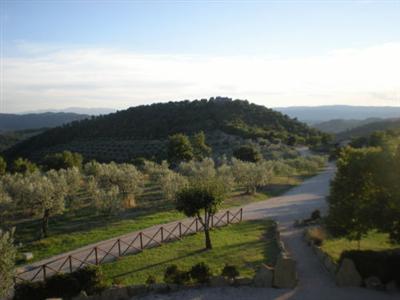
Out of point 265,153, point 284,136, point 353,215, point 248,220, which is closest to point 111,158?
point 265,153

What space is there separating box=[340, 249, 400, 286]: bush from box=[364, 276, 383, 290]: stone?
0.45 ft

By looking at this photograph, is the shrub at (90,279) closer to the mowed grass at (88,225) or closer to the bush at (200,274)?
the bush at (200,274)

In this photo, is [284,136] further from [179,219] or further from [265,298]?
[265,298]

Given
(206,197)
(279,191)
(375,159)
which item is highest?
(375,159)

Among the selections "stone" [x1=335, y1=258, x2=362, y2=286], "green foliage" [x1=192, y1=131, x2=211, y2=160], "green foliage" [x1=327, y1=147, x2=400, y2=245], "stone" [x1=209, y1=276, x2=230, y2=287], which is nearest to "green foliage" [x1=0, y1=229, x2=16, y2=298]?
"stone" [x1=209, y1=276, x2=230, y2=287]

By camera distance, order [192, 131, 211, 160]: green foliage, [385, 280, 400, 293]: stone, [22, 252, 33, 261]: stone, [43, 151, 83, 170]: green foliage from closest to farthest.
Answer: [385, 280, 400, 293]: stone < [22, 252, 33, 261]: stone < [43, 151, 83, 170]: green foliage < [192, 131, 211, 160]: green foliage

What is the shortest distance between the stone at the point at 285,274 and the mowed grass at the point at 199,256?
2566mm

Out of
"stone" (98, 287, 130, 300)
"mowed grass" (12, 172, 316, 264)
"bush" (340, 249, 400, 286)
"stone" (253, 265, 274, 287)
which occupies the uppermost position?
"bush" (340, 249, 400, 286)

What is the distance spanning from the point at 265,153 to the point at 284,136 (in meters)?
26.5

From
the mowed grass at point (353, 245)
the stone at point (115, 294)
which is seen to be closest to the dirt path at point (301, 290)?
the stone at point (115, 294)

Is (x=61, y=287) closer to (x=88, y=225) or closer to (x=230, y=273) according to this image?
(x=230, y=273)

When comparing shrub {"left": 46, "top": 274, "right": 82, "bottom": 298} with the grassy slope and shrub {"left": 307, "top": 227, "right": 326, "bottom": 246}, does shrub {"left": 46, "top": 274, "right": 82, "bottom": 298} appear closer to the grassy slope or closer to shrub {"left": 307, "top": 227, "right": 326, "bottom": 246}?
the grassy slope

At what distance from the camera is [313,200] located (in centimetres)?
4788

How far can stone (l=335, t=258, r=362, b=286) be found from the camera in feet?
63.3
